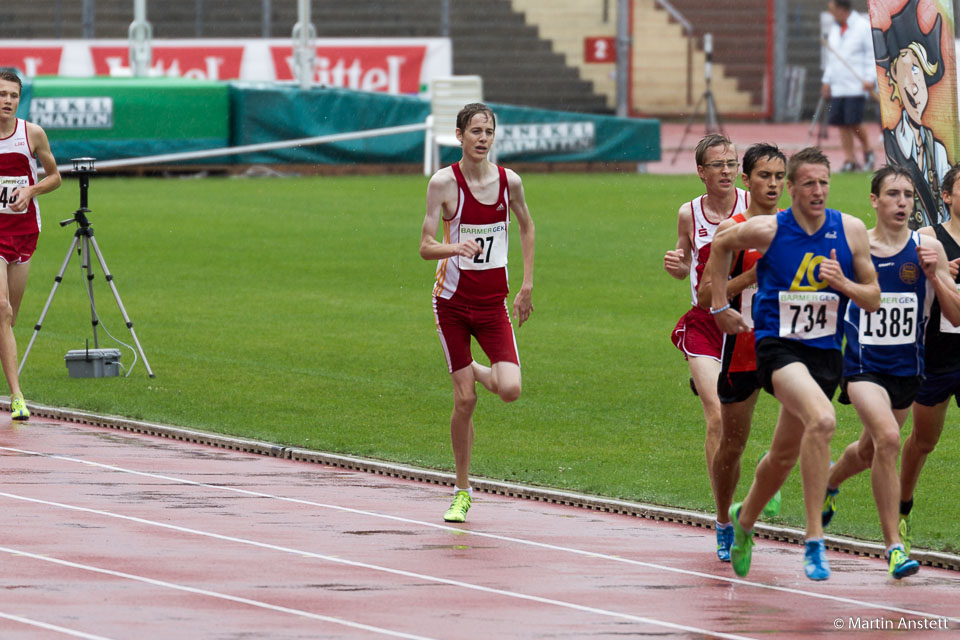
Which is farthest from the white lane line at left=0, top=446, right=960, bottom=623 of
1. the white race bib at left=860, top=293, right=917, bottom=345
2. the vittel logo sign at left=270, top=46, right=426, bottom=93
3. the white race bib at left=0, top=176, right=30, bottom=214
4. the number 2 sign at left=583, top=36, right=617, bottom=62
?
the number 2 sign at left=583, top=36, right=617, bottom=62

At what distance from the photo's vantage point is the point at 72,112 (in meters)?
28.6

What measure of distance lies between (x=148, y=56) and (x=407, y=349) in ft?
63.0

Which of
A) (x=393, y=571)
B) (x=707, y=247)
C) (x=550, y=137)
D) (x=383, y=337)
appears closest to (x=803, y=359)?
(x=707, y=247)

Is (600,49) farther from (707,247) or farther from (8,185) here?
(707,247)

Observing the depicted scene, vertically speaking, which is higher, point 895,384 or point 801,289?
point 801,289

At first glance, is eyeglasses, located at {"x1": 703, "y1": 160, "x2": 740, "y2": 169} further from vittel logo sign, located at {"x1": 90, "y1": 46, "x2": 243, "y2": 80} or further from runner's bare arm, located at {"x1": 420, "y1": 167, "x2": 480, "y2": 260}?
vittel logo sign, located at {"x1": 90, "y1": 46, "x2": 243, "y2": 80}

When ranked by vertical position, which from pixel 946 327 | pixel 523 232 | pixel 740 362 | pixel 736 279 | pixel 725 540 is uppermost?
pixel 523 232

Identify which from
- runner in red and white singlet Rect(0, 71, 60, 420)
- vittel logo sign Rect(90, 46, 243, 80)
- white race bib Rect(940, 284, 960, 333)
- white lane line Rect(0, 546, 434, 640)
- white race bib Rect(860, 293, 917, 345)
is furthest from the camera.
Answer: vittel logo sign Rect(90, 46, 243, 80)

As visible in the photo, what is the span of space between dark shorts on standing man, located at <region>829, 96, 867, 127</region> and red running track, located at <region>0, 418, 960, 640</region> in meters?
20.7

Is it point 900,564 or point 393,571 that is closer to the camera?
point 900,564

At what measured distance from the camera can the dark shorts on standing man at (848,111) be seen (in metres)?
29.7

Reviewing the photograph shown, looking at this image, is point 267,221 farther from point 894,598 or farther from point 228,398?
point 894,598

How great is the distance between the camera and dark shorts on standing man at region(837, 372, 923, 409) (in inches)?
316

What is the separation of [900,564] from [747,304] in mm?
1495
